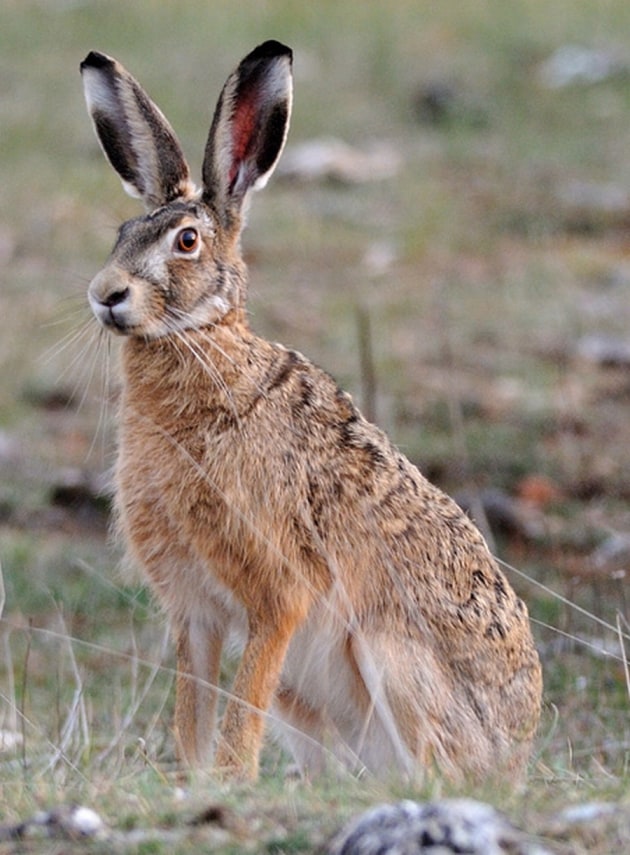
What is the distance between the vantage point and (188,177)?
17.7ft

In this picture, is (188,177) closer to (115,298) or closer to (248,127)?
(248,127)

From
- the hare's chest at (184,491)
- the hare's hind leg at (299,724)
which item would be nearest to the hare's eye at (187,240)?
the hare's chest at (184,491)

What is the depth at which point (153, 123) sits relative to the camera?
5289 mm

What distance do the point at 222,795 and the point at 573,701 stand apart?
251 cm

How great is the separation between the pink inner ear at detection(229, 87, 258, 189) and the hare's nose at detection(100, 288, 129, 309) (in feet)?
2.40

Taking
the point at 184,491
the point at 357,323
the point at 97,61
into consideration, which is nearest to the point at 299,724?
the point at 184,491

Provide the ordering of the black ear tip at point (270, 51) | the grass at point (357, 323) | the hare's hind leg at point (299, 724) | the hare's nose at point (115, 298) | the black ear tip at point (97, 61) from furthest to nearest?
the black ear tip at point (97, 61), the black ear tip at point (270, 51), the hare's hind leg at point (299, 724), the grass at point (357, 323), the hare's nose at point (115, 298)

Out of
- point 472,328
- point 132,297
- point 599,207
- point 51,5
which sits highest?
point 51,5

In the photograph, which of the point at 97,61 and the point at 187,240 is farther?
the point at 97,61

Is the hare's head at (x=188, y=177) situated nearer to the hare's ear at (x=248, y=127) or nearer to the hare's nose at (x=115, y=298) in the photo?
the hare's ear at (x=248, y=127)

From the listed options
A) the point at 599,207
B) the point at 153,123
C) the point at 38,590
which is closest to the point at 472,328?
the point at 599,207

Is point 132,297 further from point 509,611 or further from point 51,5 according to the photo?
point 51,5

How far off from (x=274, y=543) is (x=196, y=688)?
57 centimetres

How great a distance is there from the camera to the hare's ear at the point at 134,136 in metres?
5.30
